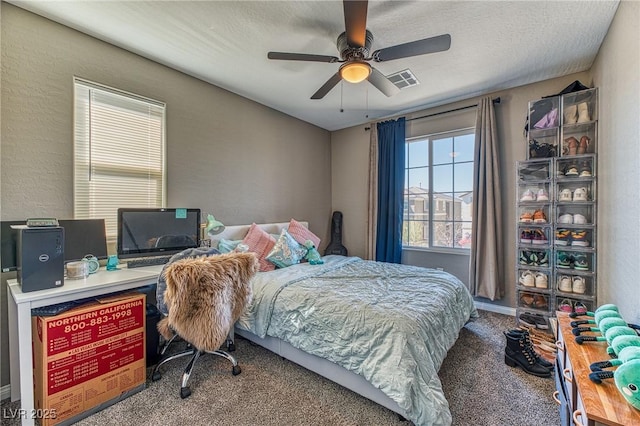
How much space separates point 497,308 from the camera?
331 cm

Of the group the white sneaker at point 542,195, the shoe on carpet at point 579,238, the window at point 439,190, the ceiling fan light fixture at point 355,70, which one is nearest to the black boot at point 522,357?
the shoe on carpet at point 579,238

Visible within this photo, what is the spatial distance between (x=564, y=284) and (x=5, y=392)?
15.4ft

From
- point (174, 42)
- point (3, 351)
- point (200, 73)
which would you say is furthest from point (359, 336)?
point (200, 73)

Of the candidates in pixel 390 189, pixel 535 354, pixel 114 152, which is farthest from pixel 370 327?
pixel 390 189

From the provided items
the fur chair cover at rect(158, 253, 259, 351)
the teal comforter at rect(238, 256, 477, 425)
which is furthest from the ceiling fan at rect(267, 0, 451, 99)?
the teal comforter at rect(238, 256, 477, 425)

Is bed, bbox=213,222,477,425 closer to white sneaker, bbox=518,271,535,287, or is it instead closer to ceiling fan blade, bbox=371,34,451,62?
white sneaker, bbox=518,271,535,287

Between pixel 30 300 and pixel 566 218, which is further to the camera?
pixel 566 218

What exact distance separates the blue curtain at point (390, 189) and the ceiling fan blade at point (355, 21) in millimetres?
2354

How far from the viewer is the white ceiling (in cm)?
192

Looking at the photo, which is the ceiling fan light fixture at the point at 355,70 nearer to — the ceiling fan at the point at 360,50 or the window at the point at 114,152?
the ceiling fan at the point at 360,50

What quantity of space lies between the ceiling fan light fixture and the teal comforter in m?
1.70

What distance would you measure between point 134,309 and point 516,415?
8.53 feet

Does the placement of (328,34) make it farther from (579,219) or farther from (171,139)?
(579,219)

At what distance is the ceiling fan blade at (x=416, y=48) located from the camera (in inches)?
69.9
